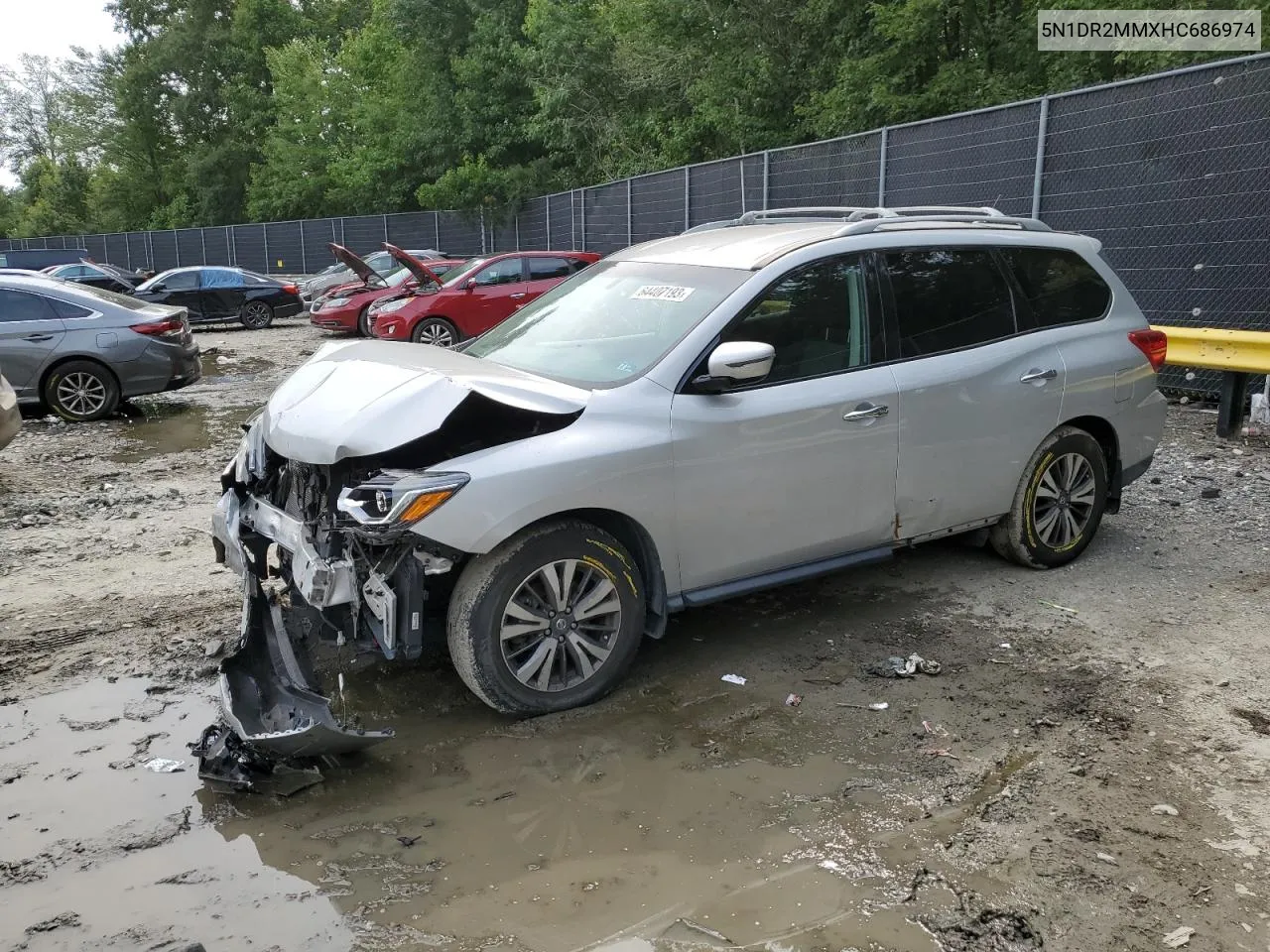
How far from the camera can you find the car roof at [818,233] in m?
4.84

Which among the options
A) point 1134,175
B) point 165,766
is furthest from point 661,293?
point 1134,175

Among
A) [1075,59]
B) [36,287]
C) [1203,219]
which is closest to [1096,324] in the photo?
[1203,219]

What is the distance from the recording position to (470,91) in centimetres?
3738

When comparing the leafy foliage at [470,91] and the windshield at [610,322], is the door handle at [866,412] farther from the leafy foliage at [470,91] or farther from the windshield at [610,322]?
the leafy foliage at [470,91]

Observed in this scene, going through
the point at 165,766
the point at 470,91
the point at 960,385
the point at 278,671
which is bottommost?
the point at 165,766

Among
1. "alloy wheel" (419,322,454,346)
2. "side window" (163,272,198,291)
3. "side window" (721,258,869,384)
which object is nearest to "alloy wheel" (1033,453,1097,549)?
"side window" (721,258,869,384)

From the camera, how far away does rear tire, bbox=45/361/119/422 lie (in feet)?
35.9

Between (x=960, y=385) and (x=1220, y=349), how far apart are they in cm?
463

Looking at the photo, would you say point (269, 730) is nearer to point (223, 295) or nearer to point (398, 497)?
point (398, 497)

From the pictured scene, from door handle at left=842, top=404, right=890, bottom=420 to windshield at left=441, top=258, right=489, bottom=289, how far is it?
1263 centimetres

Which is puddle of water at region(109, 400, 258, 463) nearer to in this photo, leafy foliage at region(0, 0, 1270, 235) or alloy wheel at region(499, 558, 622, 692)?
alloy wheel at region(499, 558, 622, 692)

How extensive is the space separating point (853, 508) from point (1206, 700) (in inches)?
63.3

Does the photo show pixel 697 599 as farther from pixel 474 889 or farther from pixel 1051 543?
pixel 1051 543

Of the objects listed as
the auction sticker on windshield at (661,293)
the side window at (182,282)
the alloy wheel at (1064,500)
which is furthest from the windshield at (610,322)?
the side window at (182,282)
